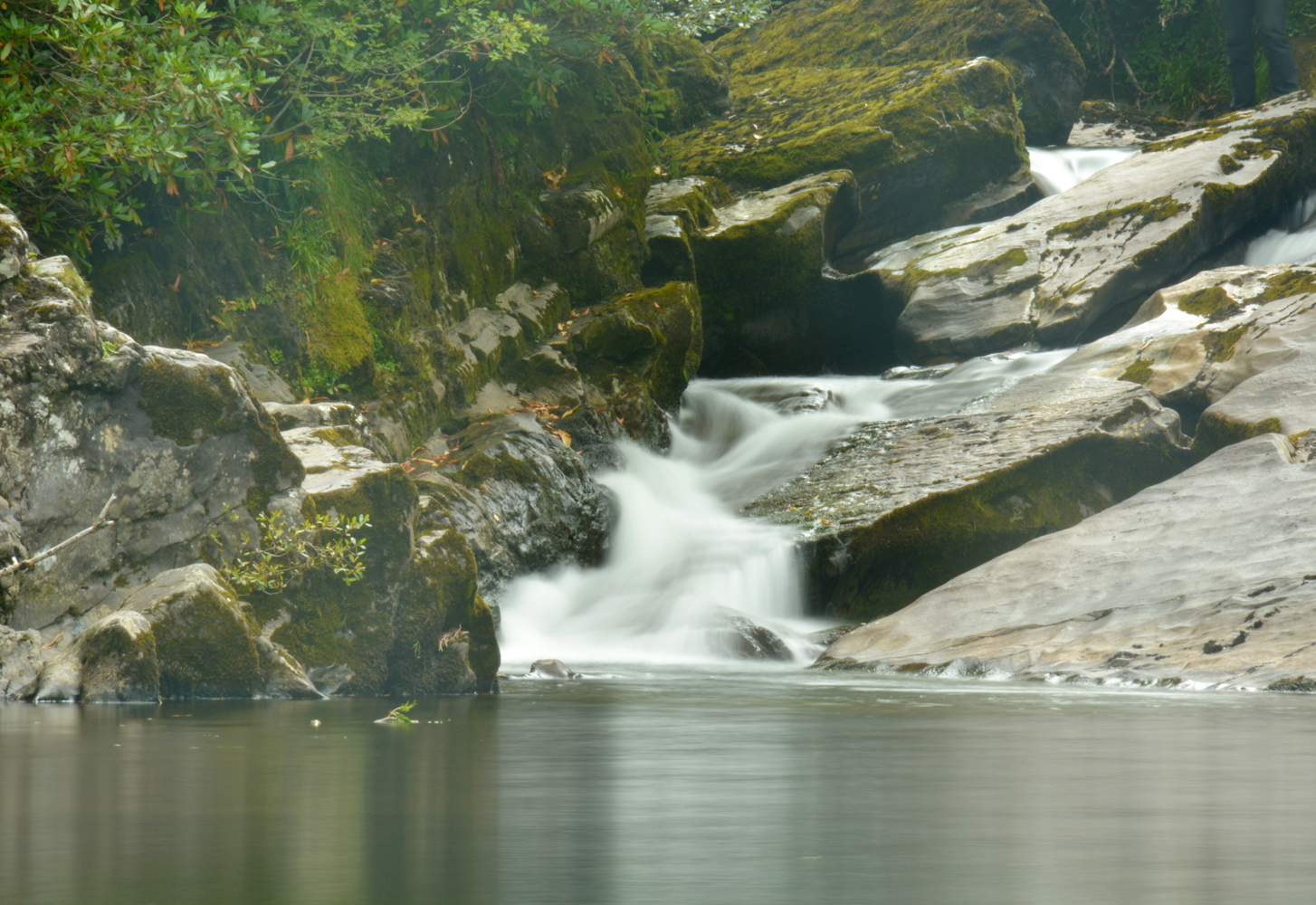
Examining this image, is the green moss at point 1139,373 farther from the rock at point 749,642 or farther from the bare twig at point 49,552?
the bare twig at point 49,552

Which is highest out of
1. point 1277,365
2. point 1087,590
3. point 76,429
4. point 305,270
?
point 305,270

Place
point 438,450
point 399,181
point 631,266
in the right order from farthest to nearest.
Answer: point 631,266, point 399,181, point 438,450

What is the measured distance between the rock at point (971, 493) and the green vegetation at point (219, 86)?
464 cm

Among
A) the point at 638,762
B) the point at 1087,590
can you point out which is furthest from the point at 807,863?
the point at 1087,590

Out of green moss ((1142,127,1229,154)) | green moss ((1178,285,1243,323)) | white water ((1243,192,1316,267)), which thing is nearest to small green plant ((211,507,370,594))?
green moss ((1178,285,1243,323))

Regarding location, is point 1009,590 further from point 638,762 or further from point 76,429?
point 76,429

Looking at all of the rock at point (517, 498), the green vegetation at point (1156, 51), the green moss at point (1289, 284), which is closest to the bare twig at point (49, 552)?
the rock at point (517, 498)

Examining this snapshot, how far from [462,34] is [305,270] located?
2331 mm

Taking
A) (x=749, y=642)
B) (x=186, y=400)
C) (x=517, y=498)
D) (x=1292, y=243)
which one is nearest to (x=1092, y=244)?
(x=1292, y=243)

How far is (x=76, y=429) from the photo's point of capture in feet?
17.5

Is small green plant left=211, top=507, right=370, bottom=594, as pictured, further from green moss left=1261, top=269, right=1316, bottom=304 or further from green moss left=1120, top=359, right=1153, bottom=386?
green moss left=1261, top=269, right=1316, bottom=304

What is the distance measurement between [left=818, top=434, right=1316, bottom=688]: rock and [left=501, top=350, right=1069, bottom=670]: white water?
4.16ft

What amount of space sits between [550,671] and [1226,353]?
732 centimetres

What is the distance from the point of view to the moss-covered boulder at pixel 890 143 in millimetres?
15445
